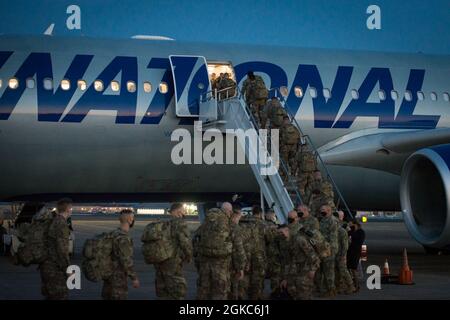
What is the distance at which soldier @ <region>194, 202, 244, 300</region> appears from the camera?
33.1ft

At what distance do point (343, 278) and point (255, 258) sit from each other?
188 centimetres

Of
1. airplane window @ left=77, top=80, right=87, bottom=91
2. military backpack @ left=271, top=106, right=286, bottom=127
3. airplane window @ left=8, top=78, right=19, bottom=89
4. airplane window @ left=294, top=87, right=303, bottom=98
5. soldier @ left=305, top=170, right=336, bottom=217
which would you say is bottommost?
soldier @ left=305, top=170, right=336, bottom=217

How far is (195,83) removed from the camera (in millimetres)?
17625

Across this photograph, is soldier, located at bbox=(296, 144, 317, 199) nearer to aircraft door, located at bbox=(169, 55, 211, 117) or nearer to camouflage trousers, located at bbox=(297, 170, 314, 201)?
camouflage trousers, located at bbox=(297, 170, 314, 201)

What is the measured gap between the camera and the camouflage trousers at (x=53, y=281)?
985 centimetres

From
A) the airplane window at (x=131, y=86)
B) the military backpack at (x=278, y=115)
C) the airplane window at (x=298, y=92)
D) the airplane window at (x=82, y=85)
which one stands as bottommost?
the military backpack at (x=278, y=115)

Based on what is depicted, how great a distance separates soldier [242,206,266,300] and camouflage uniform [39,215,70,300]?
2.51 metres

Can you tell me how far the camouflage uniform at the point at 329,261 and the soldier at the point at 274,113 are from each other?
3504 millimetres

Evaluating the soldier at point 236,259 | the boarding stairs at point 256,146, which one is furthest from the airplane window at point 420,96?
the soldier at point 236,259

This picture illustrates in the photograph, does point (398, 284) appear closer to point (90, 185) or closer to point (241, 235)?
point (241, 235)

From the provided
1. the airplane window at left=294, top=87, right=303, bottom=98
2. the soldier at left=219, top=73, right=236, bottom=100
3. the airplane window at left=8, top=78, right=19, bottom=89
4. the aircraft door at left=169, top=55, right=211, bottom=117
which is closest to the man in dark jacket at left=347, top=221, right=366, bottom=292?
the soldier at left=219, top=73, right=236, bottom=100

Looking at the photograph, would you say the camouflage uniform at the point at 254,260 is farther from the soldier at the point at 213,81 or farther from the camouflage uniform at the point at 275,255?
the soldier at the point at 213,81

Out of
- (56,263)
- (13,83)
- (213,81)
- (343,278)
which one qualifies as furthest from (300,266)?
(213,81)
